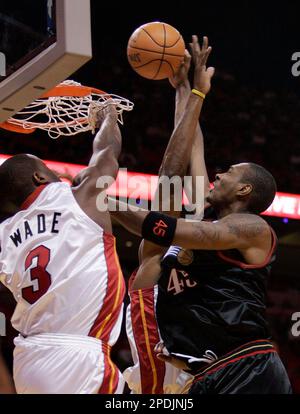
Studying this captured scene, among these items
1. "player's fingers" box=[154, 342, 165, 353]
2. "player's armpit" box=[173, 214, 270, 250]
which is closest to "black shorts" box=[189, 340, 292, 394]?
"player's fingers" box=[154, 342, 165, 353]

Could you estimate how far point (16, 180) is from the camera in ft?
10.9

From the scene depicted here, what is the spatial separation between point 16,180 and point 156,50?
1.06 m

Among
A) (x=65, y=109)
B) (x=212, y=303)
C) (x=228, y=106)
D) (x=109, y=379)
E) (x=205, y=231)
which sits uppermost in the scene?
(x=65, y=109)

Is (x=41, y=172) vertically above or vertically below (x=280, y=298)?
above

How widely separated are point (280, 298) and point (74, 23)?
9.37 metres

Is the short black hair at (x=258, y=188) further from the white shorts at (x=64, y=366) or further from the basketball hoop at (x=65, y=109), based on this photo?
the white shorts at (x=64, y=366)

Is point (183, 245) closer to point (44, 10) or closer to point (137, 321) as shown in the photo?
point (137, 321)

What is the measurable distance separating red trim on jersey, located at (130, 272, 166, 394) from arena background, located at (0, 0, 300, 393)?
5.63 metres

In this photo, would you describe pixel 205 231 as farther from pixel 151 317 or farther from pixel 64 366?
pixel 64 366

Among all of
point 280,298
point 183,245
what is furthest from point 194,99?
point 280,298

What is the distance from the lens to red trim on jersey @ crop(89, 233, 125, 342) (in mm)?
3150

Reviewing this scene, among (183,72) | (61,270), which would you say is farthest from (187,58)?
(61,270)

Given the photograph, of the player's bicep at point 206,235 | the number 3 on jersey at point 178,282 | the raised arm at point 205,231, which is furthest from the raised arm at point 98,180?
the number 3 on jersey at point 178,282

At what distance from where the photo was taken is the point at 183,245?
3.40 m
